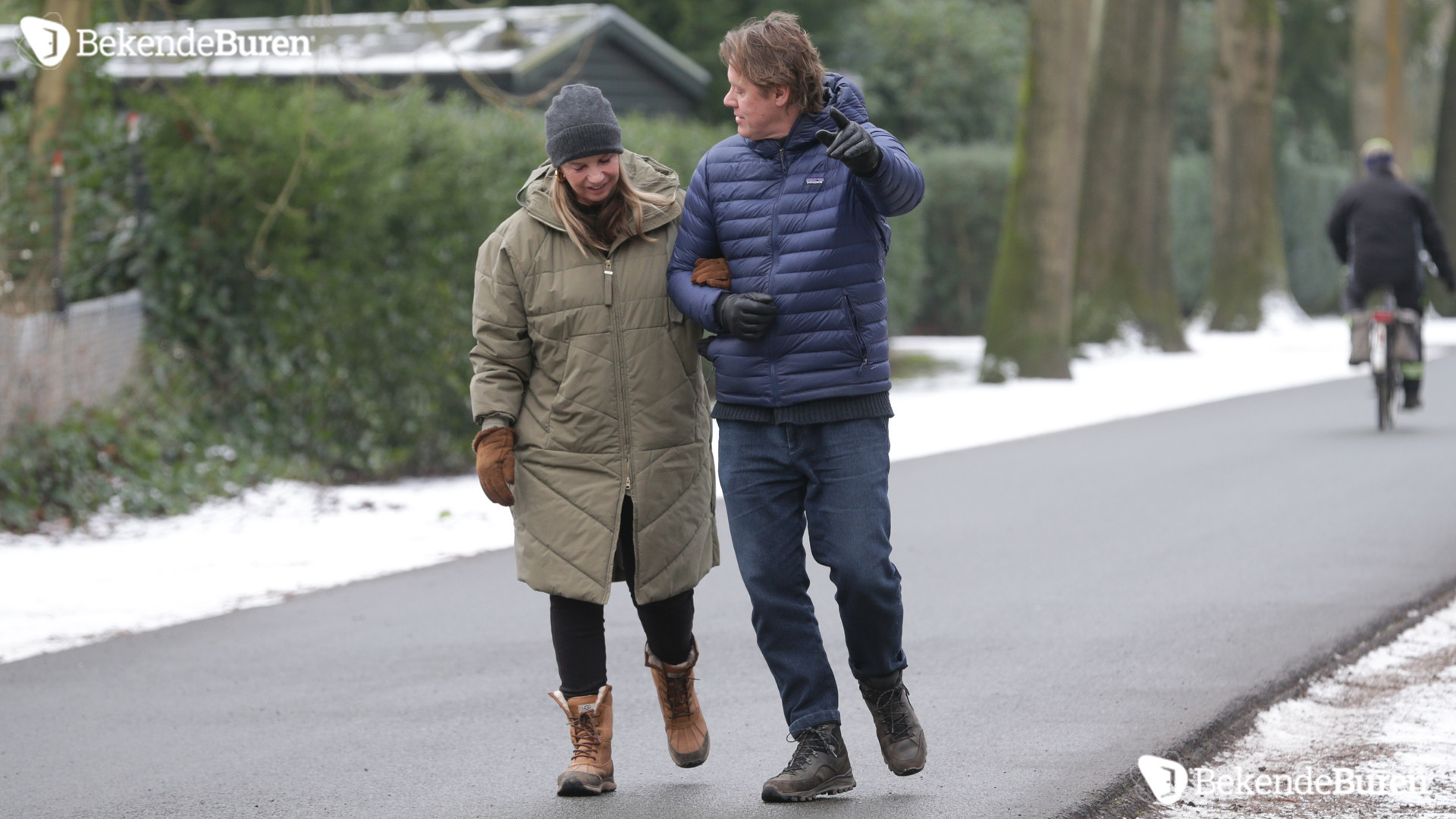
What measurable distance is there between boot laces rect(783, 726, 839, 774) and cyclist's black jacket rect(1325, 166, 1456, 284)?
9.71 metres

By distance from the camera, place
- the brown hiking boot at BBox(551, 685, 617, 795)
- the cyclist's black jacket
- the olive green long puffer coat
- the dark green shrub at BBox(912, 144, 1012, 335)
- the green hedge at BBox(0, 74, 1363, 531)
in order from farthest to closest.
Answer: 1. the dark green shrub at BBox(912, 144, 1012, 335)
2. the cyclist's black jacket
3. the green hedge at BBox(0, 74, 1363, 531)
4. the brown hiking boot at BBox(551, 685, 617, 795)
5. the olive green long puffer coat

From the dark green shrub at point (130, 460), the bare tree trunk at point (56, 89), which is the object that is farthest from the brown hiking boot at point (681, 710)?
the bare tree trunk at point (56, 89)

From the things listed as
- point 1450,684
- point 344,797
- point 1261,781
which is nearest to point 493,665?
point 344,797

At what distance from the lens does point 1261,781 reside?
15.4 ft

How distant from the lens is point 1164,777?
4734 mm

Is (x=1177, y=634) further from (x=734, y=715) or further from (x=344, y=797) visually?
(x=344, y=797)

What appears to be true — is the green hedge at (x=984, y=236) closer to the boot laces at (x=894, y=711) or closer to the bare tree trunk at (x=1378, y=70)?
the bare tree trunk at (x=1378, y=70)

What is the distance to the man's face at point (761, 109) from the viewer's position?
434 centimetres

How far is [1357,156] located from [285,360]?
25.3 m

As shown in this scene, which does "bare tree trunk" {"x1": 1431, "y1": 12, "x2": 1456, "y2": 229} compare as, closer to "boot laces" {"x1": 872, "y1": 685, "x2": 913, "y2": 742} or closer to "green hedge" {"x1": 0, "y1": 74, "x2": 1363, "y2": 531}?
"green hedge" {"x1": 0, "y1": 74, "x2": 1363, "y2": 531}

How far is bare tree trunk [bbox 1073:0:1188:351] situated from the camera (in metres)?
22.9

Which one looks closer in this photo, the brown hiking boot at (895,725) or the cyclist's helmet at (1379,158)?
the brown hiking boot at (895,725)

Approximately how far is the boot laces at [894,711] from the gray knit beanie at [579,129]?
161 centimetres

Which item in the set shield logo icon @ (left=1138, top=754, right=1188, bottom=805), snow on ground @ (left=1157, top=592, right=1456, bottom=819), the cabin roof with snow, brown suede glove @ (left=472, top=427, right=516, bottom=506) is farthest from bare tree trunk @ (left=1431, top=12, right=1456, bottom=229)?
brown suede glove @ (left=472, top=427, right=516, bottom=506)
